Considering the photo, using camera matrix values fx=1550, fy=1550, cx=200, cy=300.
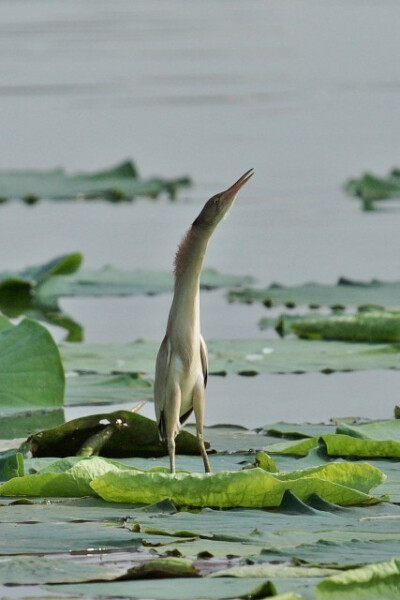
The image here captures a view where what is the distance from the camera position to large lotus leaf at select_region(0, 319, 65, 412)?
4551mm

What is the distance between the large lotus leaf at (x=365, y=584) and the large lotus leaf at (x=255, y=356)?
2471 millimetres

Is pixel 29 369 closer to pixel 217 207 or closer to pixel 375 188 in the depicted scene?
pixel 217 207

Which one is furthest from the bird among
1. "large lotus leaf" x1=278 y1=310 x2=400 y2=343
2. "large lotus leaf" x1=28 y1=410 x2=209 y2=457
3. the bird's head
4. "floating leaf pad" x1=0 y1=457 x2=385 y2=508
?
"large lotus leaf" x1=278 y1=310 x2=400 y2=343

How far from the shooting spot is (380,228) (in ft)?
29.9

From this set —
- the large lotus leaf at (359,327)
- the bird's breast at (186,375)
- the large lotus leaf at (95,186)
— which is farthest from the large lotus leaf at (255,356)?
the large lotus leaf at (95,186)

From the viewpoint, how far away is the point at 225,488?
3.37 meters

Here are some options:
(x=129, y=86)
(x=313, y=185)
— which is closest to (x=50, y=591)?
(x=313, y=185)

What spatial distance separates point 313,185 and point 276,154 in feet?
4.52

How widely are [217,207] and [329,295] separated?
3044 mm

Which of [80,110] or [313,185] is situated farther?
[80,110]

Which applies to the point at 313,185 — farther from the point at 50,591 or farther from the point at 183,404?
the point at 50,591

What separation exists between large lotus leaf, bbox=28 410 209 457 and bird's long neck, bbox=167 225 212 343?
23.8 inches

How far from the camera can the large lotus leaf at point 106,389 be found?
4.85 m

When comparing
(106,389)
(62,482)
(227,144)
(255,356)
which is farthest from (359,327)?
(227,144)
